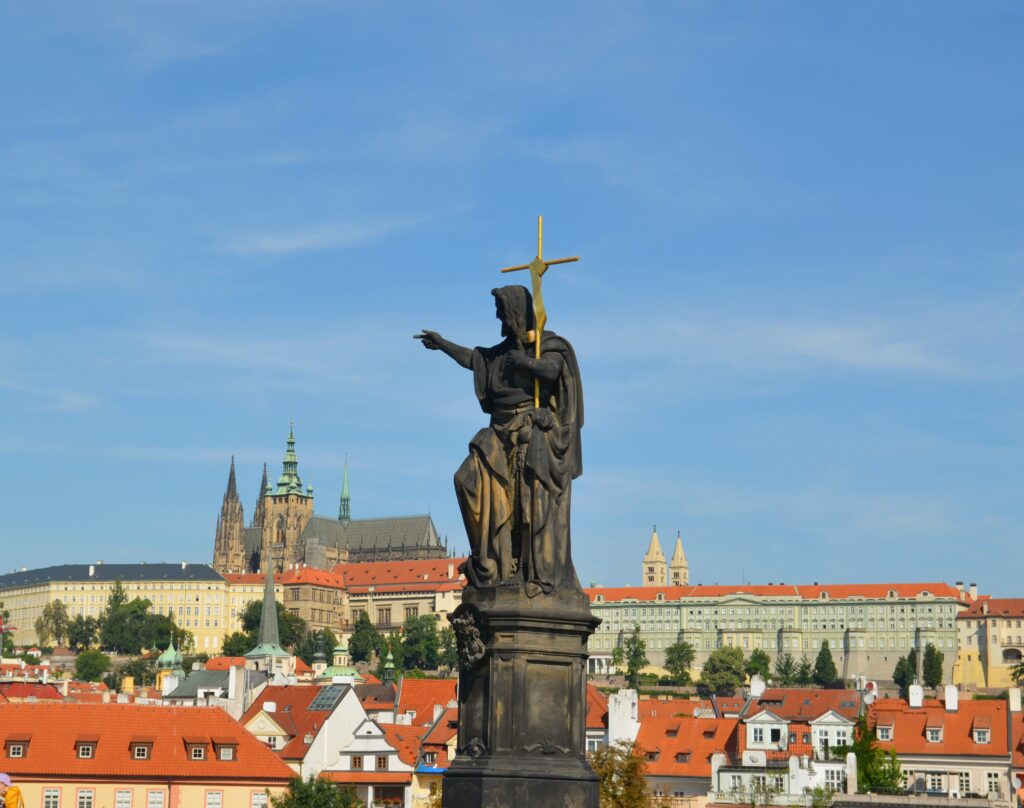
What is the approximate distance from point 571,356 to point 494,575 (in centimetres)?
139

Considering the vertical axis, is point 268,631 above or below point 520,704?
above

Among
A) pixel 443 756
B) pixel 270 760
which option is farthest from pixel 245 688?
pixel 270 760

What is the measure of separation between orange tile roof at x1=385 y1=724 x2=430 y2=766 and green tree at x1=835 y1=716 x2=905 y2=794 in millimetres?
16034

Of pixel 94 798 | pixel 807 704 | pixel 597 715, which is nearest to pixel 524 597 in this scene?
pixel 94 798

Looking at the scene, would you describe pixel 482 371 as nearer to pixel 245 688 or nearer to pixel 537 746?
pixel 537 746

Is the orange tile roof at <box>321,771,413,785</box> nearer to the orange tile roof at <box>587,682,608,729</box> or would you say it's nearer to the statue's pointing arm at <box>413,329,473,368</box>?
the orange tile roof at <box>587,682,608,729</box>

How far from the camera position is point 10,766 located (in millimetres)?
53250

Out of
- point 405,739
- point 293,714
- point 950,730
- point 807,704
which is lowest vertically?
point 405,739

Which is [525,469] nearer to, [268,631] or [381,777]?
[381,777]

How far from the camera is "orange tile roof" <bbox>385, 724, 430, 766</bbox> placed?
2569 inches

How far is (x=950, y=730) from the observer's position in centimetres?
6650

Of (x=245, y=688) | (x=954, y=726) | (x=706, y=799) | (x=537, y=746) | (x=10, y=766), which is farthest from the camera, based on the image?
(x=245, y=688)

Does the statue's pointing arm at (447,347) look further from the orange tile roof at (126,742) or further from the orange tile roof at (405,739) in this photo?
the orange tile roof at (405,739)

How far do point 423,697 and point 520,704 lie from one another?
7164cm
